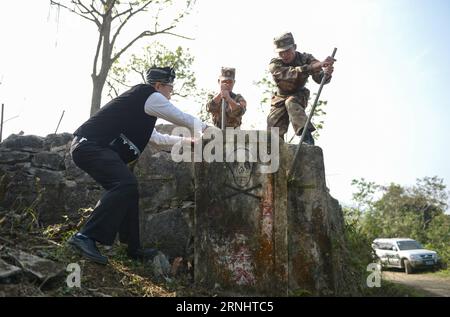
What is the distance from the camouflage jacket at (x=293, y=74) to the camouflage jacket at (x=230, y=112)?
0.55m

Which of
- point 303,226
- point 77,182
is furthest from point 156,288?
point 77,182

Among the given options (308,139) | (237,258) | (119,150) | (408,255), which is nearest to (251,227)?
(237,258)

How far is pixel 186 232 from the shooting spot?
4199mm

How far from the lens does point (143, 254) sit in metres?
3.76

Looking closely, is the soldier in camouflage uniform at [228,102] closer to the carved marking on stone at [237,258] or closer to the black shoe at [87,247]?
the carved marking on stone at [237,258]

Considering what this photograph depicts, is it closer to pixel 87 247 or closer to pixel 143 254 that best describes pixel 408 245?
pixel 143 254

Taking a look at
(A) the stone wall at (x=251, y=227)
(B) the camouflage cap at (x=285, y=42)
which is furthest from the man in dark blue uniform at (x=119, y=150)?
(B) the camouflage cap at (x=285, y=42)

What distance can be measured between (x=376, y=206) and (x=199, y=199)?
2522 cm

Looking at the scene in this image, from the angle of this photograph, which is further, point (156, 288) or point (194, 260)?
point (194, 260)

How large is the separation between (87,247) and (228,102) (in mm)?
2415

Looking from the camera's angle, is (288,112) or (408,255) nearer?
(288,112)

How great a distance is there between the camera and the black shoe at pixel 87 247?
3311mm
